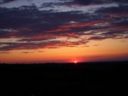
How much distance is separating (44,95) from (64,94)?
2572 mm

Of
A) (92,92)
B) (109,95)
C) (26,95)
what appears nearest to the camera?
(26,95)

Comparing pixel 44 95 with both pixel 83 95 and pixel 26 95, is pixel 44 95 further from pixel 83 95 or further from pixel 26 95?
pixel 83 95

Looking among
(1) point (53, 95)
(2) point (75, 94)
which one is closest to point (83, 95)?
(2) point (75, 94)

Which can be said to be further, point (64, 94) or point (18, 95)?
point (64, 94)

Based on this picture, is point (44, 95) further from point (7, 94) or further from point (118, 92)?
point (118, 92)

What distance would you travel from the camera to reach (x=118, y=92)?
27297 millimetres

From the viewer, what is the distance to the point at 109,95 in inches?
1011

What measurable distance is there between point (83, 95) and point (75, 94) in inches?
32.4

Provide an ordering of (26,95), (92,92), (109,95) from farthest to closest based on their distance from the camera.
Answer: (92,92), (109,95), (26,95)

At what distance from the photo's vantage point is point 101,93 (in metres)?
27.0

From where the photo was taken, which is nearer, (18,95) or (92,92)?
(18,95)

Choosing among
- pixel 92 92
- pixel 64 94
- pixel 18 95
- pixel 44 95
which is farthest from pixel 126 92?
pixel 18 95

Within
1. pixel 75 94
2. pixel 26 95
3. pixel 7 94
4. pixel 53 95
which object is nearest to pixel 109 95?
pixel 75 94

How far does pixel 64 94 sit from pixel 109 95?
4.02m
